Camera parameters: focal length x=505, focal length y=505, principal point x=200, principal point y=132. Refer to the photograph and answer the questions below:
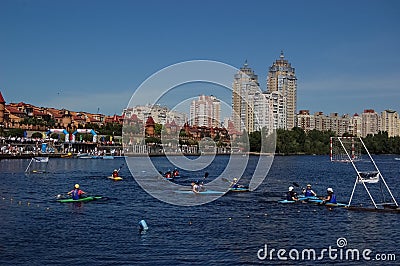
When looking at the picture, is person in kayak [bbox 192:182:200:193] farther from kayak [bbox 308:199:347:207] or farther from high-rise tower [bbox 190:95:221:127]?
kayak [bbox 308:199:347:207]

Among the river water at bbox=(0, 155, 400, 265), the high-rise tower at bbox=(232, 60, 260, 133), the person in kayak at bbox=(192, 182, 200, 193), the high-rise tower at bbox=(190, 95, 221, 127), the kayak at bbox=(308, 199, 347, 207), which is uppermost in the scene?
the high-rise tower at bbox=(232, 60, 260, 133)

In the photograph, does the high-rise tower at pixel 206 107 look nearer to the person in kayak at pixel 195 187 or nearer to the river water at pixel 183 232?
the person in kayak at pixel 195 187

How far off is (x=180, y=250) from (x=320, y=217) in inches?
516

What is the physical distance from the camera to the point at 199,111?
1740 inches

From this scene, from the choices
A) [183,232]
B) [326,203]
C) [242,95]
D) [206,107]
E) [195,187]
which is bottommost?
[183,232]

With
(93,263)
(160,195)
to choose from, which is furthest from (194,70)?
(160,195)

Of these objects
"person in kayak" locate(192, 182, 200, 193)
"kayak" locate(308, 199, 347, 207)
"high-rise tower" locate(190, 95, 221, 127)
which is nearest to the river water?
"kayak" locate(308, 199, 347, 207)

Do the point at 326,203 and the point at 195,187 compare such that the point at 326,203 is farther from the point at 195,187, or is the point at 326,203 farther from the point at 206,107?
the point at 206,107

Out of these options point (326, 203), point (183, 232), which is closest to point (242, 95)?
point (326, 203)

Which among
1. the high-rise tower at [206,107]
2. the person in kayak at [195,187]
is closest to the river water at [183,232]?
the person in kayak at [195,187]

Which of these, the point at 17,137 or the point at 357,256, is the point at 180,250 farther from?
the point at 17,137

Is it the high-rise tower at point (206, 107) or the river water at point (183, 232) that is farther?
the high-rise tower at point (206, 107)

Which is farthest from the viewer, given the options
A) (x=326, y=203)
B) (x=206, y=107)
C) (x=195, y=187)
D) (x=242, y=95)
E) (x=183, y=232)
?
(x=242, y=95)

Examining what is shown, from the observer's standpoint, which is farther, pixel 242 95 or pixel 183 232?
pixel 242 95
